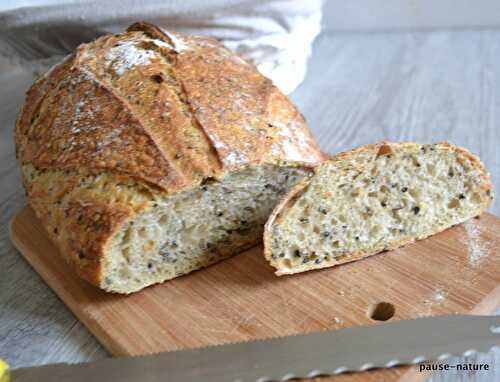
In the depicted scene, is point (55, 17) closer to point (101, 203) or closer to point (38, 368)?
point (101, 203)

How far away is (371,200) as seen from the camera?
210cm

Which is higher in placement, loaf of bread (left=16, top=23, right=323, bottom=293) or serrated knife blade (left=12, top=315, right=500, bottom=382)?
loaf of bread (left=16, top=23, right=323, bottom=293)

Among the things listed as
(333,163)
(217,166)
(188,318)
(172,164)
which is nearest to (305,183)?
(333,163)

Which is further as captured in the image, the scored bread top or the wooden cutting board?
the scored bread top

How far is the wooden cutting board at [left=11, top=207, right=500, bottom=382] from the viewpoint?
6.19 feet

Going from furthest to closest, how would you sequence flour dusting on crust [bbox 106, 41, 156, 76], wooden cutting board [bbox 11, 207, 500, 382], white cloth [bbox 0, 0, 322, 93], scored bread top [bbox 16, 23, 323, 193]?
white cloth [bbox 0, 0, 322, 93] < flour dusting on crust [bbox 106, 41, 156, 76] < scored bread top [bbox 16, 23, 323, 193] < wooden cutting board [bbox 11, 207, 500, 382]

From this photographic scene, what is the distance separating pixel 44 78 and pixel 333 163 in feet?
3.93

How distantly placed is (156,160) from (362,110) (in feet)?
5.07

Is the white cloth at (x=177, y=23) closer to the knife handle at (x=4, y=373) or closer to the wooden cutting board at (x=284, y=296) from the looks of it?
the wooden cutting board at (x=284, y=296)

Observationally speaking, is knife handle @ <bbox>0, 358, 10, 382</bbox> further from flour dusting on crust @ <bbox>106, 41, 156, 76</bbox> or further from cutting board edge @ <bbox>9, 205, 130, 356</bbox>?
flour dusting on crust @ <bbox>106, 41, 156, 76</bbox>

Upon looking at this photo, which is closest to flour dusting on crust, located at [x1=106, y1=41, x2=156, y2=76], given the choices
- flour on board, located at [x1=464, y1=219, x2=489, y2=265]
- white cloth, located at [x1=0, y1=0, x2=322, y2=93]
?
white cloth, located at [x1=0, y1=0, x2=322, y2=93]

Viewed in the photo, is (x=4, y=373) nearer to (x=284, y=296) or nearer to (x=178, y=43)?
(x=284, y=296)

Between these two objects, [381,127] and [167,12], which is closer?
[167,12]

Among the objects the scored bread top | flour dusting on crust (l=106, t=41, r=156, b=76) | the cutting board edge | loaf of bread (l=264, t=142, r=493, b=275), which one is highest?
flour dusting on crust (l=106, t=41, r=156, b=76)
